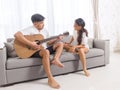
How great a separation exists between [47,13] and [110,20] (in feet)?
5.96

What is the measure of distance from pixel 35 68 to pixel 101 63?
1.35m

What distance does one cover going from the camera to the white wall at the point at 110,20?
499 cm

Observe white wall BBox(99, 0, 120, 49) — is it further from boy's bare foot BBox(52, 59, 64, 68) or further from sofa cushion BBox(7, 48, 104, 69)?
boy's bare foot BBox(52, 59, 64, 68)

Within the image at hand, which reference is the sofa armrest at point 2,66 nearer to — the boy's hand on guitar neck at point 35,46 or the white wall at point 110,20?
the boy's hand on guitar neck at point 35,46

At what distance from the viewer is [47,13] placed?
4.23 metres

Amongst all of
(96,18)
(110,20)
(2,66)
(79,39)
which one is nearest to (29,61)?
(2,66)

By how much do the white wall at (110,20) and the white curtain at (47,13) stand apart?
1.36 ft

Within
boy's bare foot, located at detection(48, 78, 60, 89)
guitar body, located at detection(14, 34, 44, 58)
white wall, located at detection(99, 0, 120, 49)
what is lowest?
boy's bare foot, located at detection(48, 78, 60, 89)

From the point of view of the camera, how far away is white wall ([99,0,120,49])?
16.4 feet

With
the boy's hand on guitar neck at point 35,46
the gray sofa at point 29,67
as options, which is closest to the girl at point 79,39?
the gray sofa at point 29,67

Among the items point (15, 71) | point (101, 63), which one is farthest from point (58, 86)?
A: point (101, 63)

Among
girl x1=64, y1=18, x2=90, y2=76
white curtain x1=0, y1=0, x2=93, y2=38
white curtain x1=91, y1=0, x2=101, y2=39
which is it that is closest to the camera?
girl x1=64, y1=18, x2=90, y2=76

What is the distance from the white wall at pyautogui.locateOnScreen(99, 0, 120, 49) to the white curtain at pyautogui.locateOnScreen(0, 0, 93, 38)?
0.41 m

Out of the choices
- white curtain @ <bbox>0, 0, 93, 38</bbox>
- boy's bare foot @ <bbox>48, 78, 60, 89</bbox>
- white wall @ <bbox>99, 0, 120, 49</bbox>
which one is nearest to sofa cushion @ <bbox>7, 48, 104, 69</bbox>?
boy's bare foot @ <bbox>48, 78, 60, 89</bbox>
